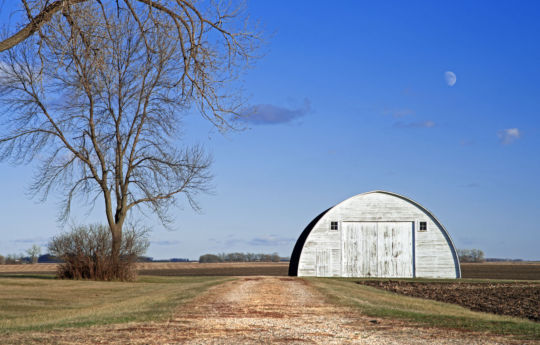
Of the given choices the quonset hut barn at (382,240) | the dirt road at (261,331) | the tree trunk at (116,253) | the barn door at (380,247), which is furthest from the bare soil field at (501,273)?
the dirt road at (261,331)

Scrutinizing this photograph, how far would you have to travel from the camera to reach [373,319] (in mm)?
11789

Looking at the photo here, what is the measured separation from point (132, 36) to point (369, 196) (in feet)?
57.1

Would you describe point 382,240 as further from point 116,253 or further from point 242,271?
point 242,271

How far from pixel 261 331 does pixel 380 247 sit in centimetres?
2857

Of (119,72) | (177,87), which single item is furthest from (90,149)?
(177,87)

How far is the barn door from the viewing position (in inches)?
1465

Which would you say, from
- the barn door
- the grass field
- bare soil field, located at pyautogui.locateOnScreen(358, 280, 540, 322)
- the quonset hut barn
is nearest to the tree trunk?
the quonset hut barn

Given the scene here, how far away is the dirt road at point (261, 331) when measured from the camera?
9000 millimetres

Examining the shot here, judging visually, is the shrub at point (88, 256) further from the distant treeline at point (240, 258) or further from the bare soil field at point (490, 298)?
the distant treeline at point (240, 258)

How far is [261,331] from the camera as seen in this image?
9.84 m

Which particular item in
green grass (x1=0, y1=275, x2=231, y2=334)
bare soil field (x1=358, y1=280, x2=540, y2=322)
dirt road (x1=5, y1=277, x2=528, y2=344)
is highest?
dirt road (x1=5, y1=277, x2=528, y2=344)

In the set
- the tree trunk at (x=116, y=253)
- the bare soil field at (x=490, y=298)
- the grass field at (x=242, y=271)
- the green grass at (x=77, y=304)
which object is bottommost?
the grass field at (x=242, y=271)

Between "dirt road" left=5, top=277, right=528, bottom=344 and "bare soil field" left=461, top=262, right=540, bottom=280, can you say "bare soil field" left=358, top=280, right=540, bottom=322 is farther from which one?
"bare soil field" left=461, top=262, right=540, bottom=280

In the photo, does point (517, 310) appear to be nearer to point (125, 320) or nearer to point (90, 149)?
point (125, 320)
